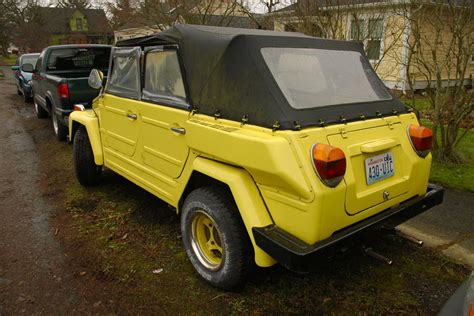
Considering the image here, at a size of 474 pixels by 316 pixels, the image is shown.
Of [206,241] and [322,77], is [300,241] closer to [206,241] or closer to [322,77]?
[206,241]

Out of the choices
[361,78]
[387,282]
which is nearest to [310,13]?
[361,78]

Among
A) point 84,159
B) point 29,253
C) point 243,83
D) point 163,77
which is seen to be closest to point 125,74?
point 163,77

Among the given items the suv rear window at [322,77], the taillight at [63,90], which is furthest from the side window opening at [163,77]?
the taillight at [63,90]

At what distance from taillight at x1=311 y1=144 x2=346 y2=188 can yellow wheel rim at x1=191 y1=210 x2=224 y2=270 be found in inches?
42.0

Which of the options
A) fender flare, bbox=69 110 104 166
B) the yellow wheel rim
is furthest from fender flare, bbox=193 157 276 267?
fender flare, bbox=69 110 104 166

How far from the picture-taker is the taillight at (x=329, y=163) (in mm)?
2264

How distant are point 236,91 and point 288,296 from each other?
1.57m

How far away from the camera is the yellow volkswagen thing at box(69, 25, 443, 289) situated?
7.66 feet

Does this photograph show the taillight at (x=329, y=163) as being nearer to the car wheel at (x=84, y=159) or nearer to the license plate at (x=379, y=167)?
the license plate at (x=379, y=167)

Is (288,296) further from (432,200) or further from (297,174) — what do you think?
(432,200)

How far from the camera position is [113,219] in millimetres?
4234

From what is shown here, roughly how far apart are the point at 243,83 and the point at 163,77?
3.27 feet

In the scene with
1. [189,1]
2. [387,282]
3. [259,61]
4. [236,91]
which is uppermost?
[189,1]

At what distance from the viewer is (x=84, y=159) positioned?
4949 millimetres
